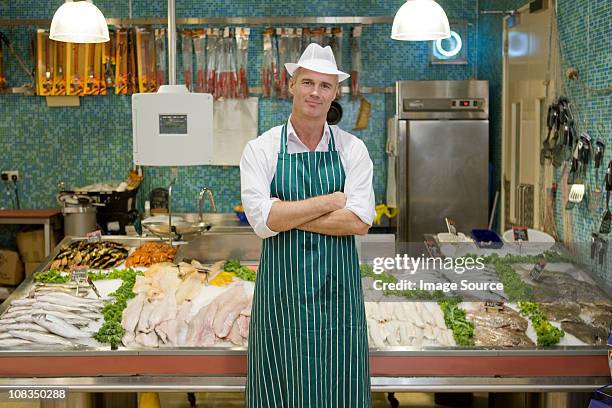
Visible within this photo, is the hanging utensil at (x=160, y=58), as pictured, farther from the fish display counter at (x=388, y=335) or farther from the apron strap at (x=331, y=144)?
the apron strap at (x=331, y=144)

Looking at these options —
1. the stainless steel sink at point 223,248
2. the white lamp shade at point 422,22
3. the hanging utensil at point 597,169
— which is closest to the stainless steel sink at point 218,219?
the stainless steel sink at point 223,248

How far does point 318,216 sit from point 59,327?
1.44 metres

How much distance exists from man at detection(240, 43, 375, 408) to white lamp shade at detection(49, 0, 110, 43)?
209cm

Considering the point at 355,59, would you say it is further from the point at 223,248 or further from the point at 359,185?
the point at 359,185

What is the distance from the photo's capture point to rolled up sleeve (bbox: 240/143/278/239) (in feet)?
9.96

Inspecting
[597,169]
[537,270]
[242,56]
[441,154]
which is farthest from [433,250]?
[242,56]

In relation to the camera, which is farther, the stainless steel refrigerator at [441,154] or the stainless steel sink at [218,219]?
the stainless steel sink at [218,219]

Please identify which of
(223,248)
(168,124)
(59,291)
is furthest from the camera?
(223,248)

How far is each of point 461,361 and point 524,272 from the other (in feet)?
1.92

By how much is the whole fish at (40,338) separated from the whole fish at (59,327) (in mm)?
26

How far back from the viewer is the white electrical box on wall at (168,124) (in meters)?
4.45

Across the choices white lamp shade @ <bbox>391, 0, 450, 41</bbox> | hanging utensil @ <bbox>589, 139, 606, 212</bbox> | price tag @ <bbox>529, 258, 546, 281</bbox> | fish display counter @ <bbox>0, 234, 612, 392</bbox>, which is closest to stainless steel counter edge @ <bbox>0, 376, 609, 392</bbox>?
fish display counter @ <bbox>0, 234, 612, 392</bbox>

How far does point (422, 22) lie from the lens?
4703mm

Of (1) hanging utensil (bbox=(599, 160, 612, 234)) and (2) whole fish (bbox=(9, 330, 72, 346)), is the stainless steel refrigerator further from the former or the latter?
(2) whole fish (bbox=(9, 330, 72, 346))
